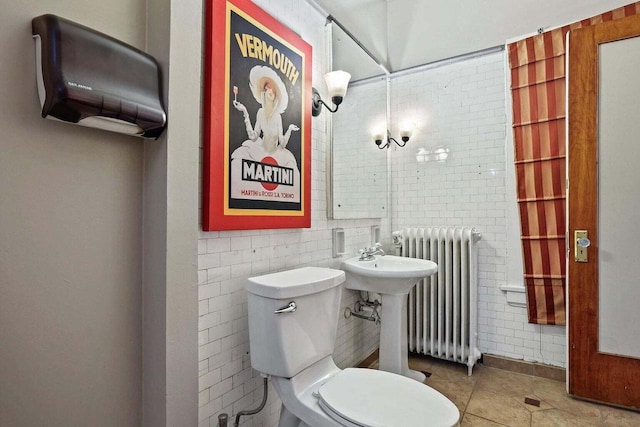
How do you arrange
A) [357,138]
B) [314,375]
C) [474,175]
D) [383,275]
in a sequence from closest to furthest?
1. [314,375]
2. [383,275]
3. [357,138]
4. [474,175]

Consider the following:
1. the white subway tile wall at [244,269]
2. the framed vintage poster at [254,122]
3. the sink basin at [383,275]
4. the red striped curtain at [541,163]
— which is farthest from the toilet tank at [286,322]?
the red striped curtain at [541,163]

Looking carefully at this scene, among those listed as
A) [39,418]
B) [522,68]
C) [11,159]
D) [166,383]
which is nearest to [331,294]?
[166,383]

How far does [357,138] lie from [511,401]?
195 cm

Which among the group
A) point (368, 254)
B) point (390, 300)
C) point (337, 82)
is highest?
point (337, 82)

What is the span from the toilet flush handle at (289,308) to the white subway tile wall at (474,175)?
1739 mm

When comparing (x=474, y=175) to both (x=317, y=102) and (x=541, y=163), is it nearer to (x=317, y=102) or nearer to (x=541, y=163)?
(x=541, y=163)

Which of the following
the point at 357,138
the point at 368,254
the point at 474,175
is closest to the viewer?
the point at 368,254

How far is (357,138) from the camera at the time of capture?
7.47 feet

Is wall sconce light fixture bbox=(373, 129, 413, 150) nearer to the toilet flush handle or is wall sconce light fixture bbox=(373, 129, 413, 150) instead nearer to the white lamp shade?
the white lamp shade

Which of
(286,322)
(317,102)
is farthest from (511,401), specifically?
(317,102)

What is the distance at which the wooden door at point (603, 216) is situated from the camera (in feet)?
6.10

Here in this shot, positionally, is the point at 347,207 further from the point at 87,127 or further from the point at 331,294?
the point at 87,127

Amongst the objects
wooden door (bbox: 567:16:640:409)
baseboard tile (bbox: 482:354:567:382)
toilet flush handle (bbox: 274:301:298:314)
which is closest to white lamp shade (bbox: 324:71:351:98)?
toilet flush handle (bbox: 274:301:298:314)

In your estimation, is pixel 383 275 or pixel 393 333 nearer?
pixel 383 275
